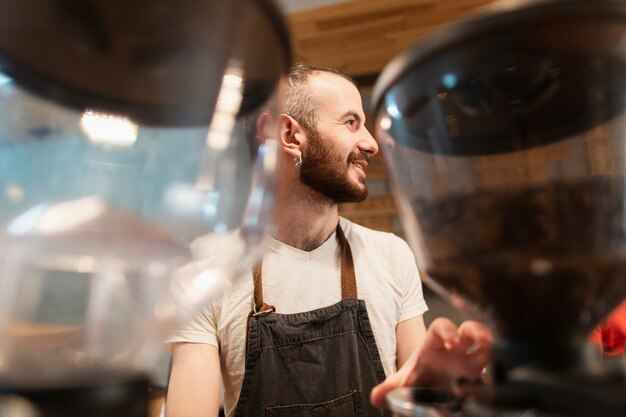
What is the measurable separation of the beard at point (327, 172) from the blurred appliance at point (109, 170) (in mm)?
864

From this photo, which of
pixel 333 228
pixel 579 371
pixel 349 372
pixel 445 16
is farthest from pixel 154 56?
pixel 445 16

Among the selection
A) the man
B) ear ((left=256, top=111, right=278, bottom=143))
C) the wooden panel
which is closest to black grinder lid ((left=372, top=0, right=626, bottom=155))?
ear ((left=256, top=111, right=278, bottom=143))

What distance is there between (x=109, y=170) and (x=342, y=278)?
36.5 inches

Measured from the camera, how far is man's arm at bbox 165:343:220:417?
101cm

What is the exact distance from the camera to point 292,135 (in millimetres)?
1330

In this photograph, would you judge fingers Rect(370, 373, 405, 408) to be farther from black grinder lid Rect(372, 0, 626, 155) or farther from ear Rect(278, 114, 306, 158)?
ear Rect(278, 114, 306, 158)

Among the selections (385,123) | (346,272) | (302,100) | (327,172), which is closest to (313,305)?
(346,272)

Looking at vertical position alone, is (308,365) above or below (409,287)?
below

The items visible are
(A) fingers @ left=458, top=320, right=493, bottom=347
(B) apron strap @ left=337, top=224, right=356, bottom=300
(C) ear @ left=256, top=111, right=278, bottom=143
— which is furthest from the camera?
(B) apron strap @ left=337, top=224, right=356, bottom=300

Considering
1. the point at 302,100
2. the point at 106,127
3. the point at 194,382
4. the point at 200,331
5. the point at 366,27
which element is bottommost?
the point at 194,382

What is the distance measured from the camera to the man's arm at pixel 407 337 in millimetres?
1239

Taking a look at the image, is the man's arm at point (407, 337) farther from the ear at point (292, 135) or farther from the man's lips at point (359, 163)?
the ear at point (292, 135)

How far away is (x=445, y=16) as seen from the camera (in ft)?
5.93

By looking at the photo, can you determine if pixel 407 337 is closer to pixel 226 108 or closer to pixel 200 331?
pixel 200 331
